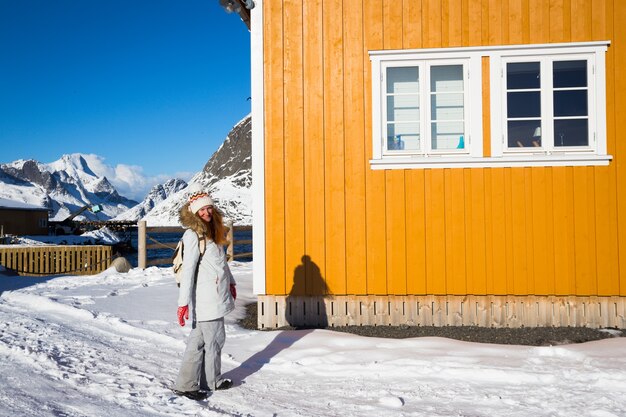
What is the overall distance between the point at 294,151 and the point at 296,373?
9.93ft

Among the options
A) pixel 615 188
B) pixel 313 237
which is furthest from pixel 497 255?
pixel 313 237

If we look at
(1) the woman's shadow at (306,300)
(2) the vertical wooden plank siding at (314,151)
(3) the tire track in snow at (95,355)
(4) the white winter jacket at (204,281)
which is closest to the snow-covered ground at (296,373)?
(3) the tire track in snow at (95,355)

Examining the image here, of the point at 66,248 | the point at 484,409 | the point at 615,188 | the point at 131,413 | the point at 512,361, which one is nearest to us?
the point at 131,413

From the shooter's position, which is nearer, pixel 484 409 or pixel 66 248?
pixel 484 409

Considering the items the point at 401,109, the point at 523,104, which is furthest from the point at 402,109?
the point at 523,104

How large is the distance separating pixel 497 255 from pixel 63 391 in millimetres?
5065

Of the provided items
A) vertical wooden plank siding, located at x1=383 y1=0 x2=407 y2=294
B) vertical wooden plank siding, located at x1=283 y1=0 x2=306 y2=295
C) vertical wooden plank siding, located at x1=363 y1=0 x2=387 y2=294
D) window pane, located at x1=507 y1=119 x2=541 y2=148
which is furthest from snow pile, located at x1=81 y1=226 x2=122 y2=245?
window pane, located at x1=507 y1=119 x2=541 y2=148

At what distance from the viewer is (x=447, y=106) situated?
684cm

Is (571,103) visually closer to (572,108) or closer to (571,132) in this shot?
(572,108)

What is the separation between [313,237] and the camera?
684cm

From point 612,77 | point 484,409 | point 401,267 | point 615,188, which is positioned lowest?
point 484,409

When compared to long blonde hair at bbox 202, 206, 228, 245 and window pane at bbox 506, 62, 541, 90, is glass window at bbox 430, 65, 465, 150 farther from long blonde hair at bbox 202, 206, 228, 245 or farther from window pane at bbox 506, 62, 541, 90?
long blonde hair at bbox 202, 206, 228, 245

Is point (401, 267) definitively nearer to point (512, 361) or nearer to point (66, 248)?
point (512, 361)

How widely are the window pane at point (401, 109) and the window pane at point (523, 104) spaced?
119 centimetres
